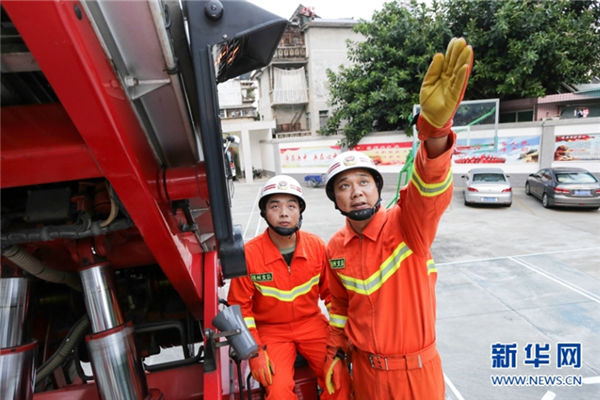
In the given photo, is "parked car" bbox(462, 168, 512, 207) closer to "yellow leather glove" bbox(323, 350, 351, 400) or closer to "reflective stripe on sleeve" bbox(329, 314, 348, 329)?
"reflective stripe on sleeve" bbox(329, 314, 348, 329)

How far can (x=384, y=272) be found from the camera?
186 centimetres

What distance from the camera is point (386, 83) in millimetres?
15445

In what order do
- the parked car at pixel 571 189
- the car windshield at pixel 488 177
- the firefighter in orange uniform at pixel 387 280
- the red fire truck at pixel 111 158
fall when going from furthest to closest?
the car windshield at pixel 488 177 → the parked car at pixel 571 189 → the firefighter in orange uniform at pixel 387 280 → the red fire truck at pixel 111 158

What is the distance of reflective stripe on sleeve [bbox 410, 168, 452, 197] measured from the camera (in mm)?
1507

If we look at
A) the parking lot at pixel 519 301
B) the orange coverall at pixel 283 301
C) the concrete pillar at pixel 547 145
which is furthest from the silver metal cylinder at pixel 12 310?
the concrete pillar at pixel 547 145

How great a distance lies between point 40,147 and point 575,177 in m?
13.4

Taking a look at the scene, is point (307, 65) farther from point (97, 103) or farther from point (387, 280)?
point (97, 103)

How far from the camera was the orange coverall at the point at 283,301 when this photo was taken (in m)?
2.36

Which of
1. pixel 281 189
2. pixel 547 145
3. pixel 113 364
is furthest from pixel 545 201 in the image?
pixel 113 364

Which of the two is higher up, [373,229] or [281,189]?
[281,189]

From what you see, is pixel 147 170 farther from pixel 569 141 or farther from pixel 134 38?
pixel 569 141

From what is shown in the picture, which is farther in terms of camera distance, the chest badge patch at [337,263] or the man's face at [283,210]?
the man's face at [283,210]

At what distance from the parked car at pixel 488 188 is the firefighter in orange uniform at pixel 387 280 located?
10812 millimetres

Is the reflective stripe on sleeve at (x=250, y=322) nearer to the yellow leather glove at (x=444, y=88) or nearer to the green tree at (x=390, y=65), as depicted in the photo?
the yellow leather glove at (x=444, y=88)
